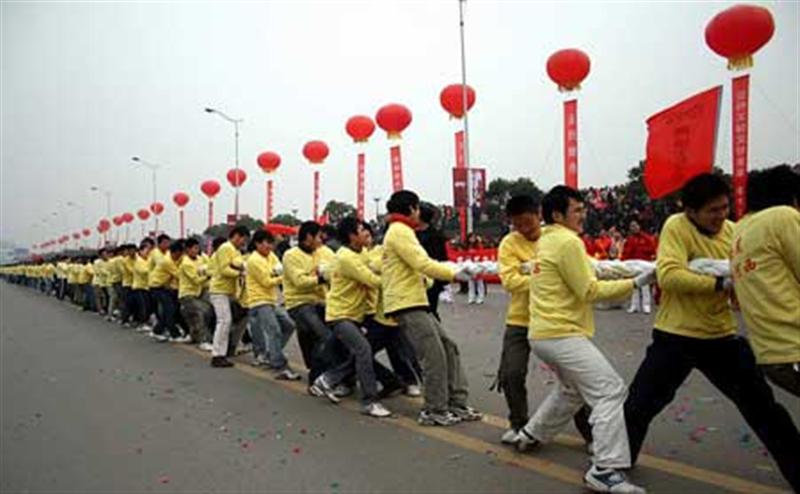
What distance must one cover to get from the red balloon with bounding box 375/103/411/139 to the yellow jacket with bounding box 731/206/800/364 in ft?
47.3

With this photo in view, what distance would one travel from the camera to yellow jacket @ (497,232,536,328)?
4969 mm

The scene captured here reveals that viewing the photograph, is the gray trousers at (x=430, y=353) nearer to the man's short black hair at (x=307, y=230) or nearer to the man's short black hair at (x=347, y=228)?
the man's short black hair at (x=347, y=228)

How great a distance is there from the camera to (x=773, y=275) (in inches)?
129

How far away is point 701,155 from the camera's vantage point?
5352 mm

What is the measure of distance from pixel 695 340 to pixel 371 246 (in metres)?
3.91

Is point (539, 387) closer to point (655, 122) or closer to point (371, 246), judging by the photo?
point (371, 246)

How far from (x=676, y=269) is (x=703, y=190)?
0.43m

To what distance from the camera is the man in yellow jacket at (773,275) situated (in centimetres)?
323

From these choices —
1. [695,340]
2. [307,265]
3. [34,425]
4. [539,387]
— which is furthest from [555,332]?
[34,425]

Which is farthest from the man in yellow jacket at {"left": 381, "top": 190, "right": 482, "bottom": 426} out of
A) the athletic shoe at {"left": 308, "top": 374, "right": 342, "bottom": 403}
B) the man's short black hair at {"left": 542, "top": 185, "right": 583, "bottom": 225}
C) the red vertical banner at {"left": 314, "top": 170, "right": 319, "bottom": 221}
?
the red vertical banner at {"left": 314, "top": 170, "right": 319, "bottom": 221}

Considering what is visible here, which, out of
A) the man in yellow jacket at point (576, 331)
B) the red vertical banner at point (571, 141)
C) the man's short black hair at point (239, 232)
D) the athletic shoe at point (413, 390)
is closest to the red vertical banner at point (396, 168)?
the red vertical banner at point (571, 141)

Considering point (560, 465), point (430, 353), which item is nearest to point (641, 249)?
point (430, 353)

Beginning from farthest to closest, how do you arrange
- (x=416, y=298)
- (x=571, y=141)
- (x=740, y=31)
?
(x=571, y=141)
(x=740, y=31)
(x=416, y=298)

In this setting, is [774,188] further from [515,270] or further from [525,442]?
[525,442]
